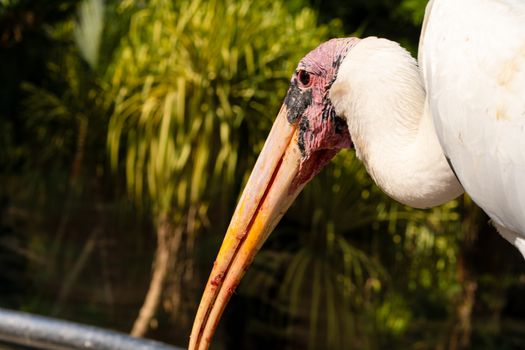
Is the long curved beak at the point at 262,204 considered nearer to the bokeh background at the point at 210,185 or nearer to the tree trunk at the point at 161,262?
the bokeh background at the point at 210,185

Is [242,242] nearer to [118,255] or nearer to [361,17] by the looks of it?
[361,17]

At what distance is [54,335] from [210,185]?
4.04 metres

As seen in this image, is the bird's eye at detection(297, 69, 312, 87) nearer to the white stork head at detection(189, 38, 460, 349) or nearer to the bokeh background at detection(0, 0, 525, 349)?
the white stork head at detection(189, 38, 460, 349)

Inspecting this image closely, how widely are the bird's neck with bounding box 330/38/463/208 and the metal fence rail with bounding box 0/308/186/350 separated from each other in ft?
2.98

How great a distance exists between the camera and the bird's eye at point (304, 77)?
10.1 ft

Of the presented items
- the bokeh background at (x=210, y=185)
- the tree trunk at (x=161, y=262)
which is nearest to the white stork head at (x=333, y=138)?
the bokeh background at (x=210, y=185)

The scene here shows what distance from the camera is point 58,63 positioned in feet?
25.1

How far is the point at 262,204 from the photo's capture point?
3107mm

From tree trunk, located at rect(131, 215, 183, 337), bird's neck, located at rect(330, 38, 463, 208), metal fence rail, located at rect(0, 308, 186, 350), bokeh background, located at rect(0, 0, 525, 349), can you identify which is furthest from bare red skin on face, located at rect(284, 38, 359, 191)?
tree trunk, located at rect(131, 215, 183, 337)

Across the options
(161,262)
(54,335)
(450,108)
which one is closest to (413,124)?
(450,108)

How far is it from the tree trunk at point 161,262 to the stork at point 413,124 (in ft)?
11.1

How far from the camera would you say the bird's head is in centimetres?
305

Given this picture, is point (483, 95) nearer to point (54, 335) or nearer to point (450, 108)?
point (450, 108)

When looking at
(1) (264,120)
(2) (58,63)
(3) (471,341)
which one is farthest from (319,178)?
(2) (58,63)
